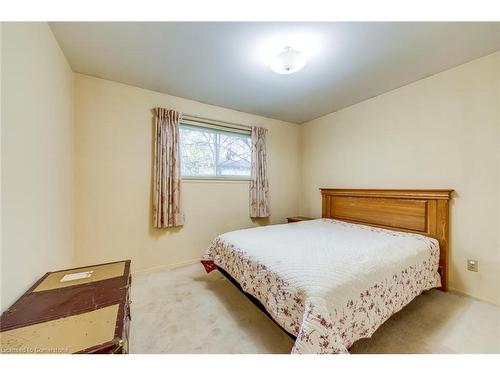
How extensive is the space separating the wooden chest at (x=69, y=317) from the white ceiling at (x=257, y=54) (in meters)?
1.84

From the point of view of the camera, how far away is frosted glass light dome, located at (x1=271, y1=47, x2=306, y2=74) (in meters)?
1.68

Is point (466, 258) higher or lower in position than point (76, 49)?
lower

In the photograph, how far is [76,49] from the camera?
1.78 meters

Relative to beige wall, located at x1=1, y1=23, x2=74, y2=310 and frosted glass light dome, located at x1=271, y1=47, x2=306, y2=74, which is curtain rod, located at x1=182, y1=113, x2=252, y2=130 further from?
frosted glass light dome, located at x1=271, y1=47, x2=306, y2=74

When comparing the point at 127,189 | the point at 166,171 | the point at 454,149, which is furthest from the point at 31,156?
the point at 454,149

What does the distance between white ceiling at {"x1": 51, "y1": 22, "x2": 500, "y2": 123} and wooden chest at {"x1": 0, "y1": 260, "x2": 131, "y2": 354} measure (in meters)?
1.84

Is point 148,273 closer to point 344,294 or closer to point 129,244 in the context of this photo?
point 129,244

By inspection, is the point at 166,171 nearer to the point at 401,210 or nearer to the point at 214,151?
the point at 214,151

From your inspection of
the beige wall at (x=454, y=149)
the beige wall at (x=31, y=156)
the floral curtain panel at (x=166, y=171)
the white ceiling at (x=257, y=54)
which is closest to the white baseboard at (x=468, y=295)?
the beige wall at (x=454, y=149)

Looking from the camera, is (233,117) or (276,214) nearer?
(233,117)

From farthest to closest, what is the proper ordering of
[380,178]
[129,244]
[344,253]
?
[380,178]
[129,244]
[344,253]

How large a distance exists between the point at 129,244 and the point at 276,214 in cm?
236

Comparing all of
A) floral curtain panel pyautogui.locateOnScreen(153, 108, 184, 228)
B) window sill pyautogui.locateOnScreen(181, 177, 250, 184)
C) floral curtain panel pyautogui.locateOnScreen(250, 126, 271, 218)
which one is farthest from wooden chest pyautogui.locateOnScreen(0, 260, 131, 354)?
floral curtain panel pyautogui.locateOnScreen(250, 126, 271, 218)
